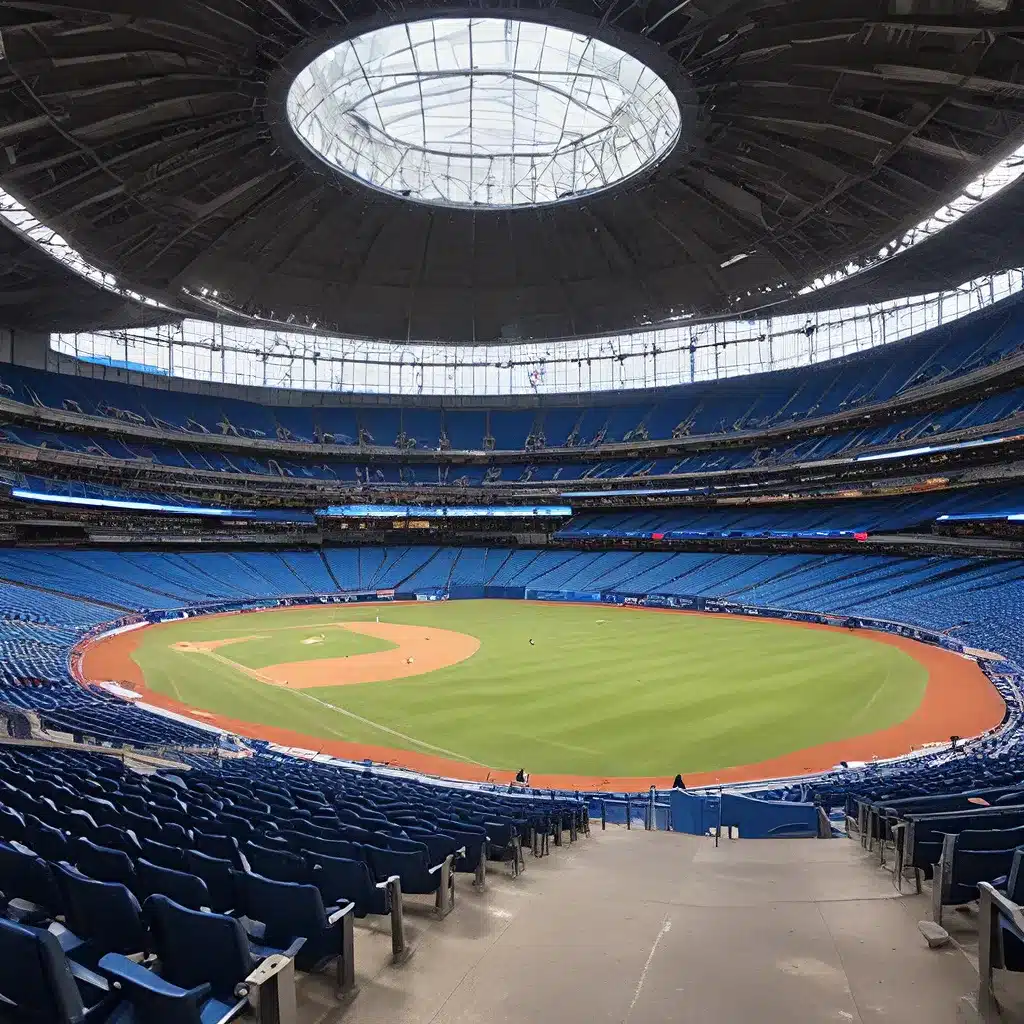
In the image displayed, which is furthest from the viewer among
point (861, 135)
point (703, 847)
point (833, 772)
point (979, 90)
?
point (861, 135)

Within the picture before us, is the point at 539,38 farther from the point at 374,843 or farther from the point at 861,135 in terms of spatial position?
the point at 374,843

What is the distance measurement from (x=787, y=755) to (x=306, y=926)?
20.5m

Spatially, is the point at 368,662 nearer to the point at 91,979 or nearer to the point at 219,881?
the point at 219,881

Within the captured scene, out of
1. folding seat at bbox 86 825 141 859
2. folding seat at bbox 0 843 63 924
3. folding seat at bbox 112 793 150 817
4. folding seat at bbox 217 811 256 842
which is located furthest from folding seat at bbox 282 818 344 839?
folding seat at bbox 0 843 63 924

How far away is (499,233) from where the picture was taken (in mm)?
42156

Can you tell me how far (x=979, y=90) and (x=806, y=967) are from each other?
2853 centimetres

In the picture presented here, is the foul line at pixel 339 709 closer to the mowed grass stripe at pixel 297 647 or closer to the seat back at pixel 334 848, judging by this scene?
the mowed grass stripe at pixel 297 647

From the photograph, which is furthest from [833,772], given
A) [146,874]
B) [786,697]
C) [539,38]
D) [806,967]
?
[539,38]

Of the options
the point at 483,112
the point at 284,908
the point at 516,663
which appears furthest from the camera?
the point at 483,112

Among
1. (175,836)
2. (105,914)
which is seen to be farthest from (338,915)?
(175,836)

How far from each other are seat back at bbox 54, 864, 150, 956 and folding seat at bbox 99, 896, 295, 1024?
0.58 ft

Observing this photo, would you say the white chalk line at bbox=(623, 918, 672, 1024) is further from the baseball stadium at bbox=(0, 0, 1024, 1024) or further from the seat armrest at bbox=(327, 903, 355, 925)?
the seat armrest at bbox=(327, 903, 355, 925)

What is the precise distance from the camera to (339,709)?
1139 inches

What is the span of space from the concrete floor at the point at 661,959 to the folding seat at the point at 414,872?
22 centimetres
